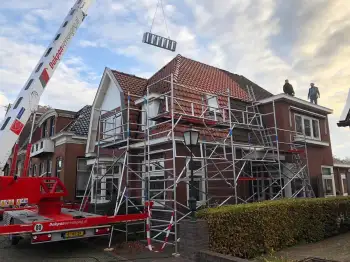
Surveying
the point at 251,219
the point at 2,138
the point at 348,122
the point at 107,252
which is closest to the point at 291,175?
the point at 348,122

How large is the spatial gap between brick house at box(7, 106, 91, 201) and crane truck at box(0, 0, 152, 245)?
8021 millimetres

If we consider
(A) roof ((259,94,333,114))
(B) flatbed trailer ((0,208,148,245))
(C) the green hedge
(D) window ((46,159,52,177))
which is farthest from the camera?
(D) window ((46,159,52,177))

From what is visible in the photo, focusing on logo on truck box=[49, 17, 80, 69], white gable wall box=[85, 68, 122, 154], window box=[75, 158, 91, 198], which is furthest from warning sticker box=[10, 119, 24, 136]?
window box=[75, 158, 91, 198]

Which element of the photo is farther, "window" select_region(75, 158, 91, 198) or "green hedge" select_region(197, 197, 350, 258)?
"window" select_region(75, 158, 91, 198)

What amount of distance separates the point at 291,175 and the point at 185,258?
27.4 ft

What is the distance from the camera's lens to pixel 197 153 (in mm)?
12320

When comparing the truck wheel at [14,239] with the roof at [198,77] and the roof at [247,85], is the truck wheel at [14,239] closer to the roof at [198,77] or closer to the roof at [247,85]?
the roof at [198,77]

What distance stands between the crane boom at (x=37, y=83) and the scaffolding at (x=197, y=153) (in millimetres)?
3074

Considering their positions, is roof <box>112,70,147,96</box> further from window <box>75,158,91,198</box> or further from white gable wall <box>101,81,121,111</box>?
window <box>75,158,91,198</box>

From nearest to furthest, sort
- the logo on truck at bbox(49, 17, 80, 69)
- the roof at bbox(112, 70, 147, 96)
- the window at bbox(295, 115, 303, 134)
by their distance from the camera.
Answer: the logo on truck at bbox(49, 17, 80, 69) → the roof at bbox(112, 70, 147, 96) → the window at bbox(295, 115, 303, 134)

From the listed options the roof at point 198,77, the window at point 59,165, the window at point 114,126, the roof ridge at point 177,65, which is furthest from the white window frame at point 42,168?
the roof ridge at point 177,65

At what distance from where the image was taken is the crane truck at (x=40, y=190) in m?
8.44

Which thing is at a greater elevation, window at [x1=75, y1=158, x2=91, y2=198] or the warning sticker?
A: the warning sticker

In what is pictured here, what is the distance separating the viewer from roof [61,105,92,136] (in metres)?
A: 19.6
